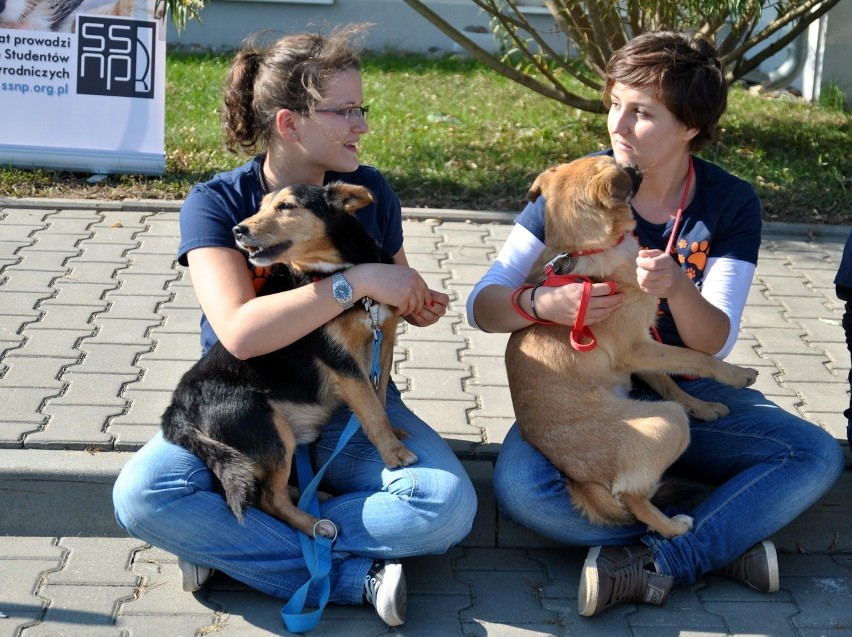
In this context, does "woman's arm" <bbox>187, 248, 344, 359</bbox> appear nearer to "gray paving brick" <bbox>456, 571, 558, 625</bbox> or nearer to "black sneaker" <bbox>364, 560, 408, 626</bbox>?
"black sneaker" <bbox>364, 560, 408, 626</bbox>

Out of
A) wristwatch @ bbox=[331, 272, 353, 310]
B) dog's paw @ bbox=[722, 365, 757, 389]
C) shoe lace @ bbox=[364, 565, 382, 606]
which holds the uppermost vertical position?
wristwatch @ bbox=[331, 272, 353, 310]

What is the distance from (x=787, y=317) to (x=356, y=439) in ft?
11.2

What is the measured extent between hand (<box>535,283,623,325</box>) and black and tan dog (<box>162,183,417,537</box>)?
577 millimetres

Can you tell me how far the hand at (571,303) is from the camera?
3641 millimetres

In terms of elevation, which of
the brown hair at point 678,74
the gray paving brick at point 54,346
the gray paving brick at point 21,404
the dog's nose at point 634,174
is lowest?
the gray paving brick at point 54,346

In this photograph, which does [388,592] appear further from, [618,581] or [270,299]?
[270,299]

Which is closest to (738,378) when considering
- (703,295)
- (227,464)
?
(703,295)

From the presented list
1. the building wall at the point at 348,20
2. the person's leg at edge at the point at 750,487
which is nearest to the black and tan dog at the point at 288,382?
the person's leg at edge at the point at 750,487

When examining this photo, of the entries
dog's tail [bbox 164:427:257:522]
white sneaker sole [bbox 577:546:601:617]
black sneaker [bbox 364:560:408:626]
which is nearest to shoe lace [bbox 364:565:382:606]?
black sneaker [bbox 364:560:408:626]

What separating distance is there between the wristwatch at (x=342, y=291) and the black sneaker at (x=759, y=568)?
1.68m

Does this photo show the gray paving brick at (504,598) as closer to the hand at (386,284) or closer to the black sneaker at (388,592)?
the black sneaker at (388,592)

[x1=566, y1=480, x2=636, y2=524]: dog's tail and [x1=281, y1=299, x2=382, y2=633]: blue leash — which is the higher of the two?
[x1=566, y1=480, x2=636, y2=524]: dog's tail

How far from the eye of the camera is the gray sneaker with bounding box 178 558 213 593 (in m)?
3.48

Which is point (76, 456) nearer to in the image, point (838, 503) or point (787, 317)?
point (838, 503)
